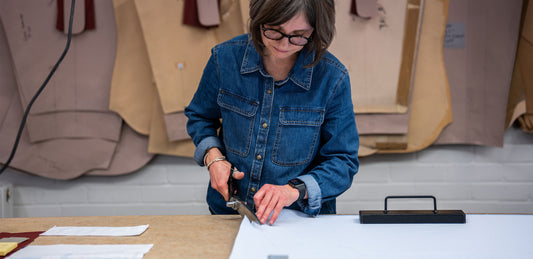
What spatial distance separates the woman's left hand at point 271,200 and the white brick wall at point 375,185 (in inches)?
38.4

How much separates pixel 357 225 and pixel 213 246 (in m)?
0.30

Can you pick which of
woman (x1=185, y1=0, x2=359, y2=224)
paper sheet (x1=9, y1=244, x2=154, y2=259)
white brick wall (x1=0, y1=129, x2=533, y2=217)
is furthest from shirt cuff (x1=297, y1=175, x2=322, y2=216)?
white brick wall (x1=0, y1=129, x2=533, y2=217)

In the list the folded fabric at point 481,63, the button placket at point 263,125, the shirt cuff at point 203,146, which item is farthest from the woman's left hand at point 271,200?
the folded fabric at point 481,63

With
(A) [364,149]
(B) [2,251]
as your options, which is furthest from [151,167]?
(B) [2,251]

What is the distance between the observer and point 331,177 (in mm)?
919

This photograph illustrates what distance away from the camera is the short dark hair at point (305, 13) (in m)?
0.79

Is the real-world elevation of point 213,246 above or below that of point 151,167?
above

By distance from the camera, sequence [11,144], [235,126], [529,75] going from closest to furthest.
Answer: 1. [235,126]
2. [529,75]
3. [11,144]

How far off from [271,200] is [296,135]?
0.18m

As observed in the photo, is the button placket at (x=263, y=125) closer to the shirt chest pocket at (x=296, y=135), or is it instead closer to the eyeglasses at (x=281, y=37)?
the shirt chest pocket at (x=296, y=135)

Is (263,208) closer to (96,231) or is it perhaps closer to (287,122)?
(287,122)

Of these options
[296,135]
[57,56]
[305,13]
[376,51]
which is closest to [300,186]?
[296,135]

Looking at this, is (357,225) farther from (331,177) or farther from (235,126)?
(235,126)

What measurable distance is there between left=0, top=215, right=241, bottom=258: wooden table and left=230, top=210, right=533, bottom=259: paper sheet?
5cm
